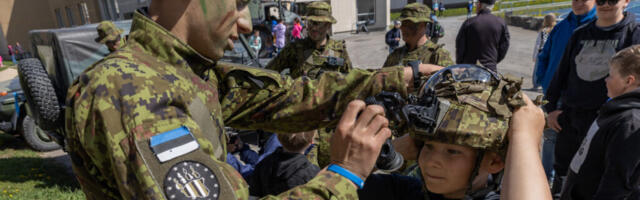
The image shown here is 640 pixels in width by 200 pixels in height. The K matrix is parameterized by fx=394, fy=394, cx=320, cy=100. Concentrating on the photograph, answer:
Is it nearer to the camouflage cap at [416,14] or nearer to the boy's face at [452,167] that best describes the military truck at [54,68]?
the camouflage cap at [416,14]

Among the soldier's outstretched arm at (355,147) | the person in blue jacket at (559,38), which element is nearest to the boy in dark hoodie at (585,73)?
the person in blue jacket at (559,38)

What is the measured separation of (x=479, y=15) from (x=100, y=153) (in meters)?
4.55

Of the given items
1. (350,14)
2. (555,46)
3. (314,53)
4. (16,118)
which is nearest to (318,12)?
(314,53)

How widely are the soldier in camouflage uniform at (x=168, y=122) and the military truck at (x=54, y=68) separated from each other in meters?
3.91

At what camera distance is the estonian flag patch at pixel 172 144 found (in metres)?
0.96

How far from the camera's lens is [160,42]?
1.30 m

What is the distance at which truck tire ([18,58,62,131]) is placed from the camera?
4.36m

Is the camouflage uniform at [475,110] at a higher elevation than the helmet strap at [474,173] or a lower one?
higher

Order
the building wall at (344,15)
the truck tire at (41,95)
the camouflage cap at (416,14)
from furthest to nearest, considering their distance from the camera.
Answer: the building wall at (344,15) → the truck tire at (41,95) → the camouflage cap at (416,14)

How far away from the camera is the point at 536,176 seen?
124cm

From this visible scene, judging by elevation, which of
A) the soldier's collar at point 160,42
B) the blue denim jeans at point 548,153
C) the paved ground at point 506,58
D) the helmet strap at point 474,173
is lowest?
the paved ground at point 506,58

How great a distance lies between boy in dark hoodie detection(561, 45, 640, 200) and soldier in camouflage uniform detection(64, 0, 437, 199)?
164cm

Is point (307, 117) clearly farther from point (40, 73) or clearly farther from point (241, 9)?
point (40, 73)

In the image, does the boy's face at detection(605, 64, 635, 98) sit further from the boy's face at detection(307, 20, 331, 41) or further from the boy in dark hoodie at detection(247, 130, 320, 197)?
the boy's face at detection(307, 20, 331, 41)
